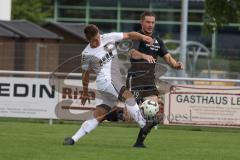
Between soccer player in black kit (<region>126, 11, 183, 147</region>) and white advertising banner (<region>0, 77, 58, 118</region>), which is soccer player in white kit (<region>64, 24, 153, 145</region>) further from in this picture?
white advertising banner (<region>0, 77, 58, 118</region>)

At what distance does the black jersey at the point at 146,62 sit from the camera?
52.4ft

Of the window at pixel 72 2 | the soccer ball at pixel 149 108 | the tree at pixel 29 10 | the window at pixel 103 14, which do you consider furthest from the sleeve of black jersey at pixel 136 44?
the window at pixel 72 2

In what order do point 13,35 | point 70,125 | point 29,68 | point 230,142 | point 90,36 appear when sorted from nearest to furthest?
point 90,36
point 230,142
point 70,125
point 29,68
point 13,35

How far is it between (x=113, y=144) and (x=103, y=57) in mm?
1791

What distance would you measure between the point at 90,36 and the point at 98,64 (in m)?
0.51

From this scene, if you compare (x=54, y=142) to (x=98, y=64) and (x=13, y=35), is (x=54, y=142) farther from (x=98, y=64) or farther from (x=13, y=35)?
(x=13, y=35)

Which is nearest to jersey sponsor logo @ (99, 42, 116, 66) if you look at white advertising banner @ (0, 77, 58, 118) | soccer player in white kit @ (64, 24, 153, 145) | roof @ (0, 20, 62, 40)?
soccer player in white kit @ (64, 24, 153, 145)

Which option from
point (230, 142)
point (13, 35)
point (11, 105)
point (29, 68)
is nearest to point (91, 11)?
point (13, 35)

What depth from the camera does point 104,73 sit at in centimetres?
1552

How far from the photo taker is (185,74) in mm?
31047

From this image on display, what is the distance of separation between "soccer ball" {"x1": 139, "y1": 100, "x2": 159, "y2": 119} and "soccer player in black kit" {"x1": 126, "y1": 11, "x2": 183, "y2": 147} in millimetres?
126

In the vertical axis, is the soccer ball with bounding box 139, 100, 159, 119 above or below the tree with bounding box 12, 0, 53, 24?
below

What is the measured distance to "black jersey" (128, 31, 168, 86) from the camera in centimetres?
1598

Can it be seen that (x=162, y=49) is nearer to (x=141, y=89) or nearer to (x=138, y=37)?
(x=141, y=89)
